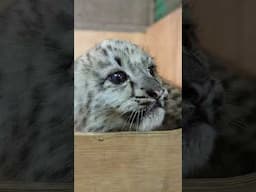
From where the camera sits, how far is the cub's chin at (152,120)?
1034 mm

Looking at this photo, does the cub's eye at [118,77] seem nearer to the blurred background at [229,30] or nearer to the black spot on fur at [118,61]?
the black spot on fur at [118,61]

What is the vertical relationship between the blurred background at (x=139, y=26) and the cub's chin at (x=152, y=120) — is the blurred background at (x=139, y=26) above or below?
above

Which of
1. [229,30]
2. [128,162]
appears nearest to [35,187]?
[128,162]

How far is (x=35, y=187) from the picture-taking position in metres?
1.00

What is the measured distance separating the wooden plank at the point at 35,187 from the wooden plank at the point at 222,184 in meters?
0.30

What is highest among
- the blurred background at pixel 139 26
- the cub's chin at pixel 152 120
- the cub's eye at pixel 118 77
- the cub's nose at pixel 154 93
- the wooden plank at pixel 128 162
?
the blurred background at pixel 139 26

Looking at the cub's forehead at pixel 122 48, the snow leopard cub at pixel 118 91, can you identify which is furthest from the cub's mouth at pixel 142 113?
the cub's forehead at pixel 122 48

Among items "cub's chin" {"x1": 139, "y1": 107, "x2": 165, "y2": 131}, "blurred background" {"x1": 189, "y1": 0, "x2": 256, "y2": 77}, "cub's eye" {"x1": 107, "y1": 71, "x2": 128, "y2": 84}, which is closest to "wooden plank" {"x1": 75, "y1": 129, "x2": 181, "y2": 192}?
"cub's chin" {"x1": 139, "y1": 107, "x2": 165, "y2": 131}

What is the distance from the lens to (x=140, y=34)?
1.03 meters

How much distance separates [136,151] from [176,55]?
0.86 feet

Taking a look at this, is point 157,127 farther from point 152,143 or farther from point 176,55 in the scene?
point 176,55

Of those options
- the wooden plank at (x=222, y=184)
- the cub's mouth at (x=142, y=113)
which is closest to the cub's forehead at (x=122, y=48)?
the cub's mouth at (x=142, y=113)

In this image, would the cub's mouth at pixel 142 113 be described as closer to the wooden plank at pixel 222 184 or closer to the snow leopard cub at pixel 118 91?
the snow leopard cub at pixel 118 91

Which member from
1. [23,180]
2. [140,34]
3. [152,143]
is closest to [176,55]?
[140,34]
